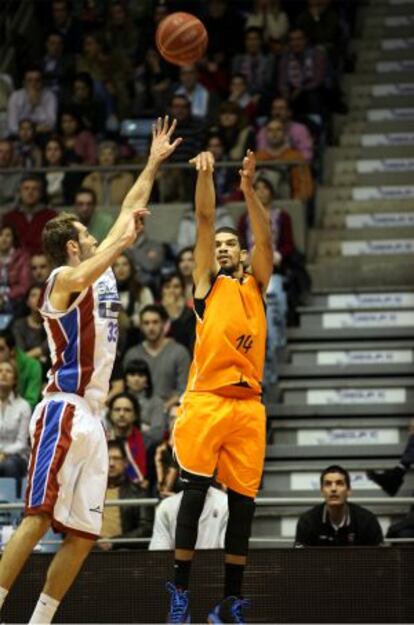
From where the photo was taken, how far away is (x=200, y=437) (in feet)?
29.3

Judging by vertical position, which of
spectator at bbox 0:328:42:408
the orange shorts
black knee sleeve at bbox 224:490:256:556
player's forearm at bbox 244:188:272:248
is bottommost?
black knee sleeve at bbox 224:490:256:556

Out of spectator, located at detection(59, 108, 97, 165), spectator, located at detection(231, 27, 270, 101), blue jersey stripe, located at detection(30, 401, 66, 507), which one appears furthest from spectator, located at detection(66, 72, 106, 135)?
blue jersey stripe, located at detection(30, 401, 66, 507)

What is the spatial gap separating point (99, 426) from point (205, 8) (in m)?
10.8

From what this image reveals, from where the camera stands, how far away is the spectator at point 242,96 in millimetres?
16797

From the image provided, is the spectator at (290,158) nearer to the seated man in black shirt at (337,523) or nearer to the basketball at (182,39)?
the basketball at (182,39)

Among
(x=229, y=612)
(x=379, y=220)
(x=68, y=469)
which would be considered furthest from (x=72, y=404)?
(x=379, y=220)

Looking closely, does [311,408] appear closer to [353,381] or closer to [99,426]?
[353,381]

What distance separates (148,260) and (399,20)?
5.37 m

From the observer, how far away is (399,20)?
18.8 m

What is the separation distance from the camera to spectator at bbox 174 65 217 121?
16.9 meters

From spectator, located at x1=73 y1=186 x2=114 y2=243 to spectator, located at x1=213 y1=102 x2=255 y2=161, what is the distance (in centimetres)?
145

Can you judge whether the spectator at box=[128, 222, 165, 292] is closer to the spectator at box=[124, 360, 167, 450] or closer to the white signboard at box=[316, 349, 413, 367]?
the spectator at box=[124, 360, 167, 450]

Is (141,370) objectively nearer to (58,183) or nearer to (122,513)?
(122,513)

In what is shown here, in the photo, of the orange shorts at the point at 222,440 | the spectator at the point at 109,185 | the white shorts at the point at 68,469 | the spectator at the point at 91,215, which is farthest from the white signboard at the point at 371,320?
the white shorts at the point at 68,469
